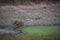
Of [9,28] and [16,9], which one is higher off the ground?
[16,9]

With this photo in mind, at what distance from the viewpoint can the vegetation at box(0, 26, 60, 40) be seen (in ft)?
11.3

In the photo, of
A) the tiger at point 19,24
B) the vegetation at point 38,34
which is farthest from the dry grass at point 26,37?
the tiger at point 19,24

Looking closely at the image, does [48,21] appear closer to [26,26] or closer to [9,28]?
[26,26]

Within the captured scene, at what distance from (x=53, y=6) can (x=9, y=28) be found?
877 millimetres

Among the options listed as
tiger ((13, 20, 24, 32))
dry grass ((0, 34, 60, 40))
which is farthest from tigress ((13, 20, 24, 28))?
dry grass ((0, 34, 60, 40))

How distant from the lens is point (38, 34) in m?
3.46

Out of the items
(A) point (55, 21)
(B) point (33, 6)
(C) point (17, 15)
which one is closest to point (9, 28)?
(C) point (17, 15)

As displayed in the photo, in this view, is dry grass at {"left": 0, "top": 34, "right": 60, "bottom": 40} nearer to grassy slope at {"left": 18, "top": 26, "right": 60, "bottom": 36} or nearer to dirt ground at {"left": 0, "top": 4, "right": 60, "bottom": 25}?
grassy slope at {"left": 18, "top": 26, "right": 60, "bottom": 36}

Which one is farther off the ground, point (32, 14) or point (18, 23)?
point (32, 14)

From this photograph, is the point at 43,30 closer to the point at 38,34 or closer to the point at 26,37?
the point at 38,34

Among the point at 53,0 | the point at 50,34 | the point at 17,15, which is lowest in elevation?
the point at 50,34

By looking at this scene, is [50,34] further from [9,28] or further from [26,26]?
[9,28]

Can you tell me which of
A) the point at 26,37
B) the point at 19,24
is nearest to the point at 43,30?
the point at 26,37

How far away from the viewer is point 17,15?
3.45 meters
